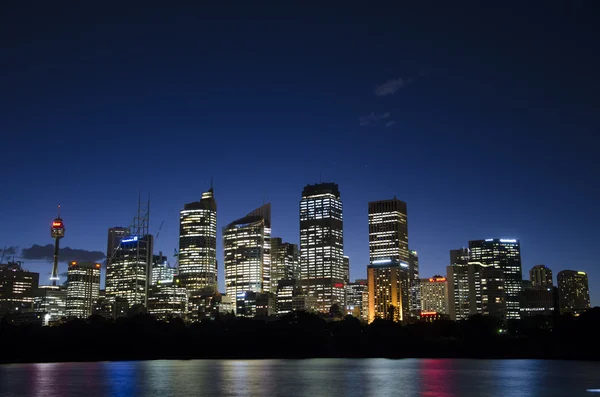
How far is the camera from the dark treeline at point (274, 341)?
15700 centimetres

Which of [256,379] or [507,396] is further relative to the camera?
[256,379]

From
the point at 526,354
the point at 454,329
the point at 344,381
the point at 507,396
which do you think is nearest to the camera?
the point at 507,396

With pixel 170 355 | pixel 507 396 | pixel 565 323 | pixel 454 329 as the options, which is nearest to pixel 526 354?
pixel 565 323

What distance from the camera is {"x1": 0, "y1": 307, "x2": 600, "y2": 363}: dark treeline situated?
157m

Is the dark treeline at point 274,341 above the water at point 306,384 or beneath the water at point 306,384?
above

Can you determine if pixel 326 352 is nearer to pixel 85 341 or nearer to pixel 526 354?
pixel 526 354

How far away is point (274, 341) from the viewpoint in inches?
6806

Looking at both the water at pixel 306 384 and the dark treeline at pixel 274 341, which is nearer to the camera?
the water at pixel 306 384

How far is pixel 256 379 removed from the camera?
90.1 metres

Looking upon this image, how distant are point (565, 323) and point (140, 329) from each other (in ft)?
358

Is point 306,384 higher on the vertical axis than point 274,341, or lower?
lower

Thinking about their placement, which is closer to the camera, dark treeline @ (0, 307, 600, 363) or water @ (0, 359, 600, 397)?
water @ (0, 359, 600, 397)

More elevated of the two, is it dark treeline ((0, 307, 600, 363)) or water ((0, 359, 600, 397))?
dark treeline ((0, 307, 600, 363))

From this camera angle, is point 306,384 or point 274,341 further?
point 274,341
